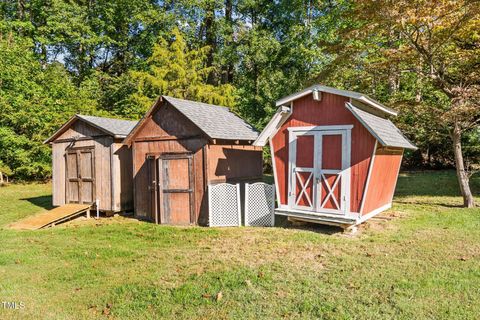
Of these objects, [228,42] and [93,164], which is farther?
[228,42]

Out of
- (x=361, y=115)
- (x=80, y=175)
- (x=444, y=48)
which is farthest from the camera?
(x=80, y=175)

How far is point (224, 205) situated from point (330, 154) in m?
3.31

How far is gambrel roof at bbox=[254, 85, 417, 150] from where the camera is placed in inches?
324

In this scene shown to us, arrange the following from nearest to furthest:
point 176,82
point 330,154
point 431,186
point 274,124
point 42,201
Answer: point 330,154 < point 274,124 < point 42,201 < point 431,186 < point 176,82

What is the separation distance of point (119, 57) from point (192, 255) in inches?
1147

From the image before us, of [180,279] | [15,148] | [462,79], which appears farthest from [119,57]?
[180,279]

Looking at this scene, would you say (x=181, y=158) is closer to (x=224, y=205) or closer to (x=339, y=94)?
(x=224, y=205)

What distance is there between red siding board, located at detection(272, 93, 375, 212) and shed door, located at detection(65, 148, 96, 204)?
22.4ft

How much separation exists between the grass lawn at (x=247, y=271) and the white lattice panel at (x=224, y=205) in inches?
22.1

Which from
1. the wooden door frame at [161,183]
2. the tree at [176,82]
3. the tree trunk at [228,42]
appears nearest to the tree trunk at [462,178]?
the wooden door frame at [161,183]

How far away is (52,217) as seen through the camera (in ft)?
35.1

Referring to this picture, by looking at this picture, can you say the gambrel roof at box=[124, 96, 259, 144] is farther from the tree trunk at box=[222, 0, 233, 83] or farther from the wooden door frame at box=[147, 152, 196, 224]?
the tree trunk at box=[222, 0, 233, 83]

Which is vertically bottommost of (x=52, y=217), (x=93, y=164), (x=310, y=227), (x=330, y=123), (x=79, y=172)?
(x=310, y=227)

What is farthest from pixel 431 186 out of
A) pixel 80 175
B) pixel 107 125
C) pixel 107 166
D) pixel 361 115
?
pixel 80 175
